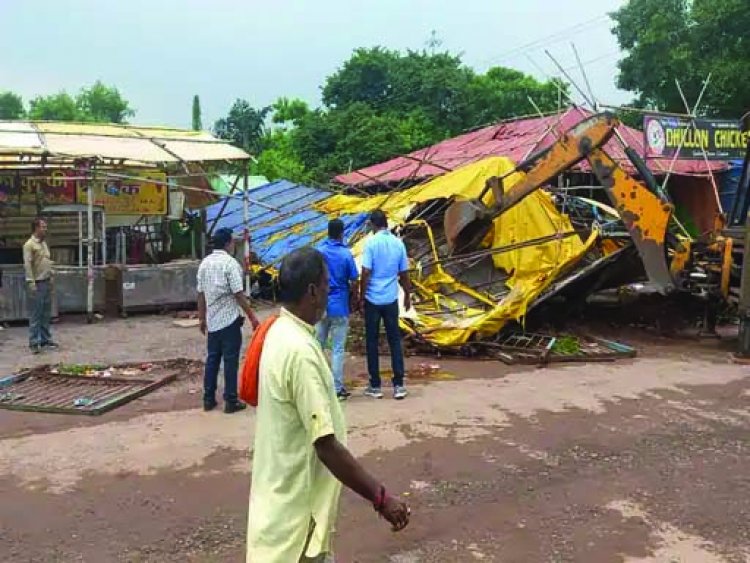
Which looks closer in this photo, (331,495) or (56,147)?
(331,495)

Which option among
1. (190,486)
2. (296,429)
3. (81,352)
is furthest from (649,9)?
(296,429)

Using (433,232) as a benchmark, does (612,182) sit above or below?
above

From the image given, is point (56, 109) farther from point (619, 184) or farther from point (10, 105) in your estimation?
point (619, 184)

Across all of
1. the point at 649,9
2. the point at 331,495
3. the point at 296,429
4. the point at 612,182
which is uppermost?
the point at 649,9

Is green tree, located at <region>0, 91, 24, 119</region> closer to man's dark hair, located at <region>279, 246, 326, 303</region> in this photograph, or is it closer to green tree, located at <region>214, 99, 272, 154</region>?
green tree, located at <region>214, 99, 272, 154</region>

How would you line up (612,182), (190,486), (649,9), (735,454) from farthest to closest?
(649,9)
(612,182)
(735,454)
(190,486)

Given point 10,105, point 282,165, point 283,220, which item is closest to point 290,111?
point 282,165

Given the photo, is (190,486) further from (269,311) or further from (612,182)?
(269,311)

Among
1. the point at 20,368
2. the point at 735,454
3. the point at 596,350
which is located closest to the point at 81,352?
the point at 20,368

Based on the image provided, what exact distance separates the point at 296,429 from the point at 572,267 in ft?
29.4

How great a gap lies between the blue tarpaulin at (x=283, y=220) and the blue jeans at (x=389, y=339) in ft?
20.6

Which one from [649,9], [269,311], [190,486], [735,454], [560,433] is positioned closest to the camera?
[190,486]

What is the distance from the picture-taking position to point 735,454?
6156 millimetres

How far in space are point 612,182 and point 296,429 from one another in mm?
8697
